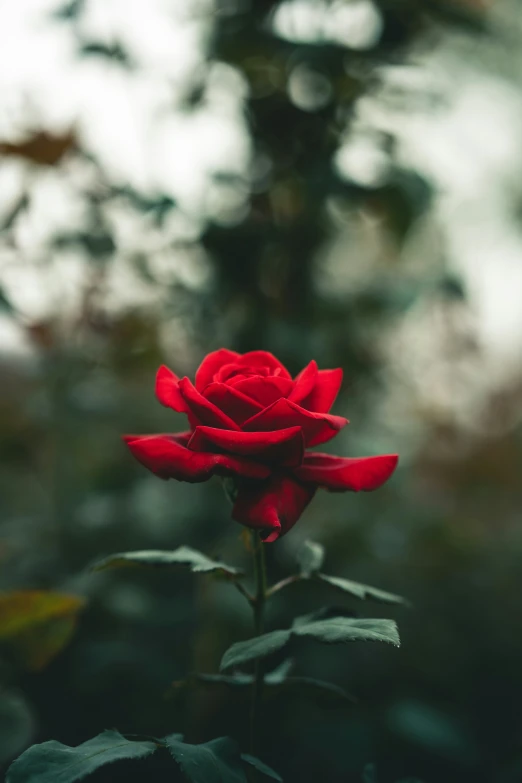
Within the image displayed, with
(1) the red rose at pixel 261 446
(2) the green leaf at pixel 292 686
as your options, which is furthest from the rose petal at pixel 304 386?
(2) the green leaf at pixel 292 686

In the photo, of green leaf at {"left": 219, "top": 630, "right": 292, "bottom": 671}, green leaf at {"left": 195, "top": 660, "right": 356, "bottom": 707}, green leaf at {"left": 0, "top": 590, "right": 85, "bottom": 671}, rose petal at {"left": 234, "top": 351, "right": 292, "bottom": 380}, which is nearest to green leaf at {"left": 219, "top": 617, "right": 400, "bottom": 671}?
green leaf at {"left": 219, "top": 630, "right": 292, "bottom": 671}

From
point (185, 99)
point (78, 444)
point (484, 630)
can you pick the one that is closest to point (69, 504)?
point (78, 444)

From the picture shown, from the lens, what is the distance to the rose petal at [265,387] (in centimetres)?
48

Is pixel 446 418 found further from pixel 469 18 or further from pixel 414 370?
pixel 469 18

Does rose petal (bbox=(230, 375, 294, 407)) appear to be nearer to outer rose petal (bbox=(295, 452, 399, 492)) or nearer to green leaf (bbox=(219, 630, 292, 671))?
outer rose petal (bbox=(295, 452, 399, 492))

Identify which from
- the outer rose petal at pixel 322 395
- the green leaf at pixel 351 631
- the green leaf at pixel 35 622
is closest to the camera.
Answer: the green leaf at pixel 351 631

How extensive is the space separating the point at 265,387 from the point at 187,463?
0.26ft

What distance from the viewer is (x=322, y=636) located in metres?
0.42

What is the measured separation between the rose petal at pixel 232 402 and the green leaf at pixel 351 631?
0.50ft

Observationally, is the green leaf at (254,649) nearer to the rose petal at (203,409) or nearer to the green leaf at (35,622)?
the rose petal at (203,409)

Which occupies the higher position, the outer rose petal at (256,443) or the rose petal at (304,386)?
the rose petal at (304,386)

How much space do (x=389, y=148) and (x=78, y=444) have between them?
959 mm

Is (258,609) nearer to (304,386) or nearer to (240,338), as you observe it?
(304,386)

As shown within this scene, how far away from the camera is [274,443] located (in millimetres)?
443
